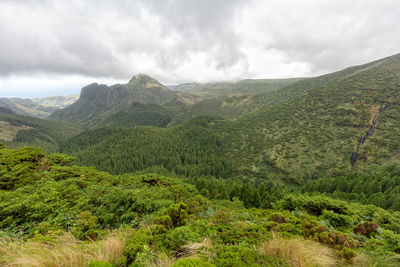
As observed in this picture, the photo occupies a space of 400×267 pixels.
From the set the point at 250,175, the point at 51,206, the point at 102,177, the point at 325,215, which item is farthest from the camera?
the point at 250,175

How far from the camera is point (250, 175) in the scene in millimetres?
90938

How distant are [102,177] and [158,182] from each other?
7.82m

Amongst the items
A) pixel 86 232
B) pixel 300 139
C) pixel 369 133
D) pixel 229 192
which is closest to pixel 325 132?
pixel 300 139

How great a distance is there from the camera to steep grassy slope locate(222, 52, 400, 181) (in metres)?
75.2

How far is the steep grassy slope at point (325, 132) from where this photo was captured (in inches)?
2960

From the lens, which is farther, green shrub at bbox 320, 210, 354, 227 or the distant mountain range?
the distant mountain range

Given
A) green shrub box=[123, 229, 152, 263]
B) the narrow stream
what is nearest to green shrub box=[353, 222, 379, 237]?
green shrub box=[123, 229, 152, 263]

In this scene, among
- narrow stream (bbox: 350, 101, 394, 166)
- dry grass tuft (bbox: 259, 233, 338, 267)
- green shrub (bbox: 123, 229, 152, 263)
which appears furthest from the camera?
narrow stream (bbox: 350, 101, 394, 166)

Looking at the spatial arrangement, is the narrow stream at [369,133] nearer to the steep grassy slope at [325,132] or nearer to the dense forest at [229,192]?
the dense forest at [229,192]

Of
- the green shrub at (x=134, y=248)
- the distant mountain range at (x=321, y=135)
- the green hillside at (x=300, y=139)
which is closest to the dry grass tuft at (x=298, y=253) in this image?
the green shrub at (x=134, y=248)

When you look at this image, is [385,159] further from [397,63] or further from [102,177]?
[397,63]

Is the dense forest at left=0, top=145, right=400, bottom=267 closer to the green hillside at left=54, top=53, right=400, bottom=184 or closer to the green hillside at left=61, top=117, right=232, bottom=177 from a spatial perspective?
the green hillside at left=54, top=53, right=400, bottom=184

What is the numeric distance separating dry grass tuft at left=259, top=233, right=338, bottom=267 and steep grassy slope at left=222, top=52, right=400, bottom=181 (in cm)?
8358

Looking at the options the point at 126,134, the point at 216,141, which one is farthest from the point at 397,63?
the point at 126,134
